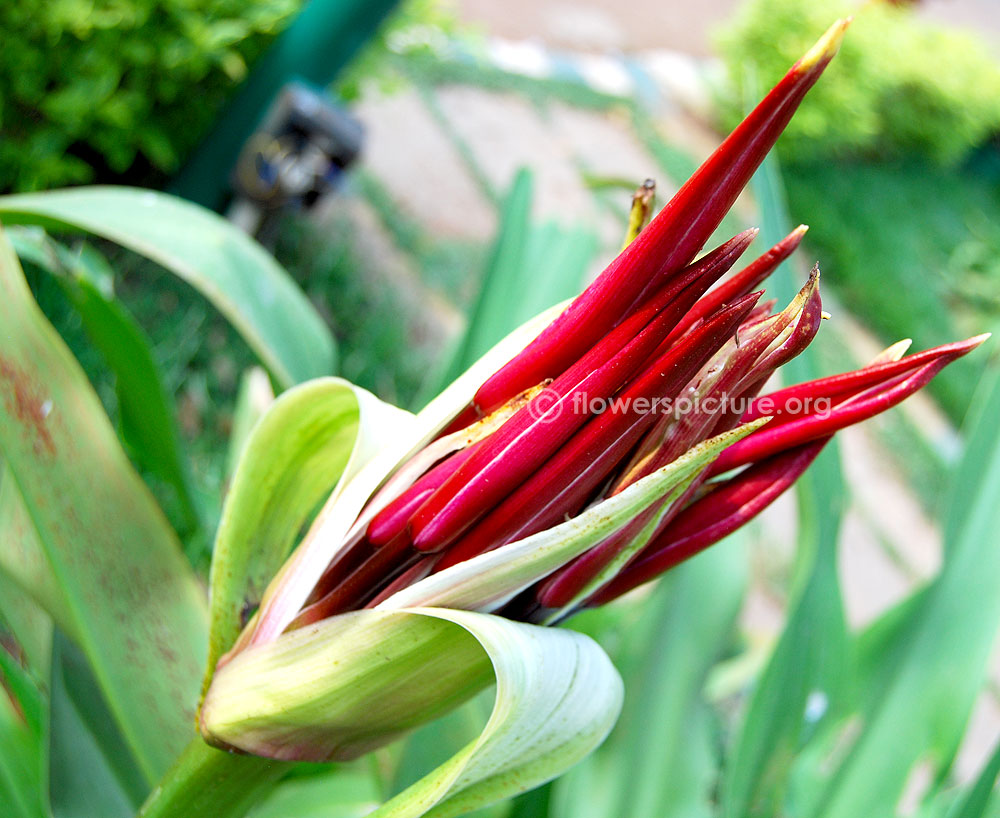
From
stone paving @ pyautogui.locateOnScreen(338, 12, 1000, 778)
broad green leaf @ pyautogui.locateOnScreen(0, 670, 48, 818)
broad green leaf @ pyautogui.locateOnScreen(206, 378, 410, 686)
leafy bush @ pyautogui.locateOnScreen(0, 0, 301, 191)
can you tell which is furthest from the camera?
stone paving @ pyautogui.locateOnScreen(338, 12, 1000, 778)

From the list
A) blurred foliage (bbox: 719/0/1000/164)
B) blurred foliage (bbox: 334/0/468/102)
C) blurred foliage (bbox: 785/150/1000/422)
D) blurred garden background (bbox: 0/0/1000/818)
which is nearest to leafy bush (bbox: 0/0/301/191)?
blurred garden background (bbox: 0/0/1000/818)

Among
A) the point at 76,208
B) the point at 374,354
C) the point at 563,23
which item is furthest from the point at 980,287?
the point at 76,208

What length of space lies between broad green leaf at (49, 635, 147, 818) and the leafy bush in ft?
3.59

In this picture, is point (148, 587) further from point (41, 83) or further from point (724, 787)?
point (41, 83)

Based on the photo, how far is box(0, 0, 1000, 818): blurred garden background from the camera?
2.35 ft

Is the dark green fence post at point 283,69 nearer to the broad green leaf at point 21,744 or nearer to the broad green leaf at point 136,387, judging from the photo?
the broad green leaf at point 136,387

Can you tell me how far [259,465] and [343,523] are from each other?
0.25ft

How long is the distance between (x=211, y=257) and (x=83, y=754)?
0.35m

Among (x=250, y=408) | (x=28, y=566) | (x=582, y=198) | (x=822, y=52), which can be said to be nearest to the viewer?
(x=822, y=52)

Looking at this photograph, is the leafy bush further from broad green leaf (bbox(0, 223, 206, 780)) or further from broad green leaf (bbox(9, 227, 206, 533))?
broad green leaf (bbox(0, 223, 206, 780))

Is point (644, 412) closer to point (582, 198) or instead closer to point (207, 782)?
point (207, 782)

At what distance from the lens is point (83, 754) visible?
56 cm

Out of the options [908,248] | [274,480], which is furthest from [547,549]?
[908,248]

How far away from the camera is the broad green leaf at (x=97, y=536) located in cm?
48
